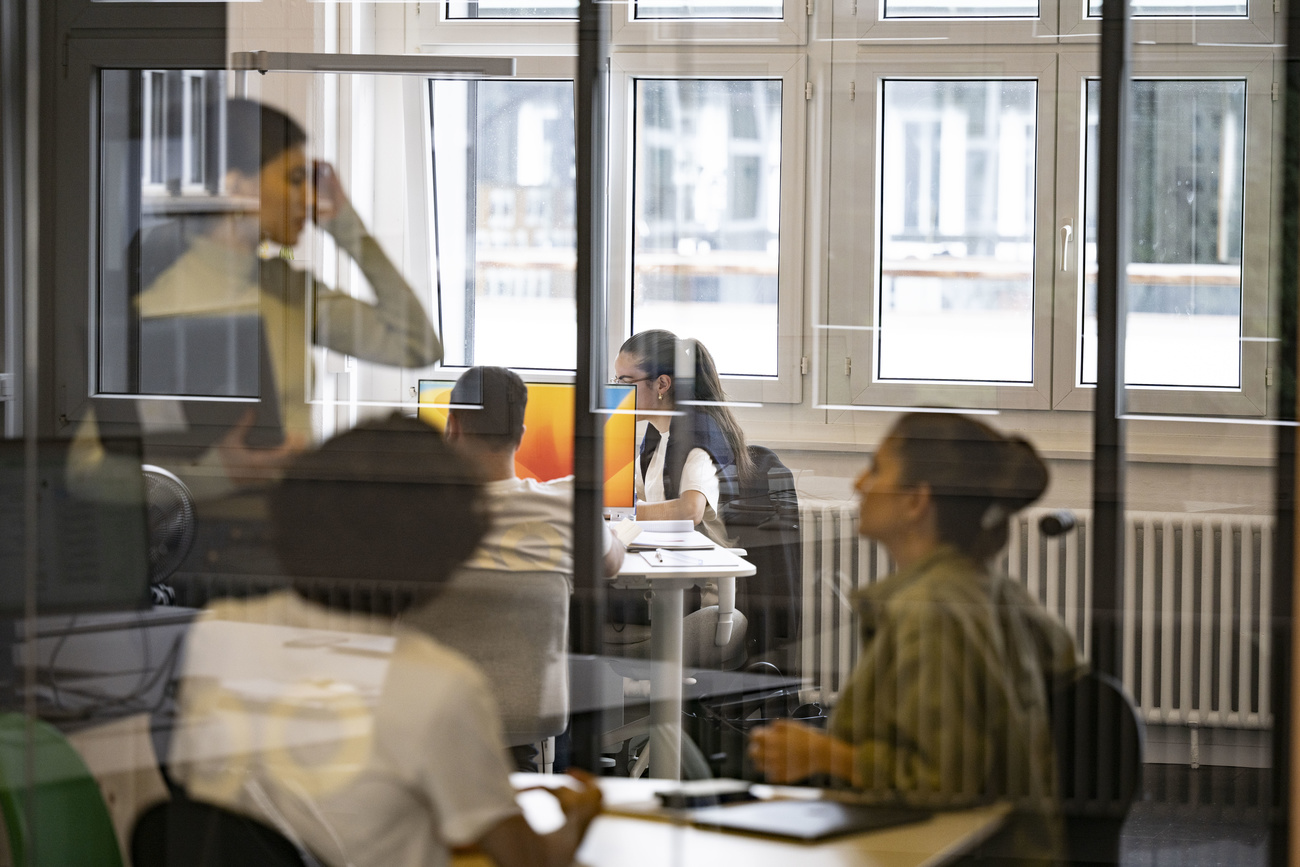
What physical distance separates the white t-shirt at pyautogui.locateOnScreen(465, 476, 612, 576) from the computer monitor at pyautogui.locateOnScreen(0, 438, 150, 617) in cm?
47

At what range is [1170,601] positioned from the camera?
1.27 meters

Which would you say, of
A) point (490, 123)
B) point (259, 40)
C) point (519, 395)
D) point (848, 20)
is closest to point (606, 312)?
point (519, 395)

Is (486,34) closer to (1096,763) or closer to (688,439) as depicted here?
(688,439)

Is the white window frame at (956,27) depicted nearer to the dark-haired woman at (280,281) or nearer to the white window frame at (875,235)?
the white window frame at (875,235)

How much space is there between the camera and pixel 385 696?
4.44ft

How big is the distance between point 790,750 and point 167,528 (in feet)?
2.82

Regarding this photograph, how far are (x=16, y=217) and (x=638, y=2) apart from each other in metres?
0.87

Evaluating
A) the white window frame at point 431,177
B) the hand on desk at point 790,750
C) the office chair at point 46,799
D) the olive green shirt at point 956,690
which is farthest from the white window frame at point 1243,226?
the office chair at point 46,799

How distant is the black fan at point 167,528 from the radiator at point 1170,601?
0.85 m

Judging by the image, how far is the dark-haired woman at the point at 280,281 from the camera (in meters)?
1.41

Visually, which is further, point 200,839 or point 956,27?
point 200,839

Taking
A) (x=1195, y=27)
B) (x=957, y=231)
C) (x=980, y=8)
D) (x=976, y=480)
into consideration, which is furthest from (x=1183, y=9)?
(x=976, y=480)

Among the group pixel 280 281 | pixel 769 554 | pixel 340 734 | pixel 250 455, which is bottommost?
pixel 340 734

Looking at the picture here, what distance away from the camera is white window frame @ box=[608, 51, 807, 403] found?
4.27ft
